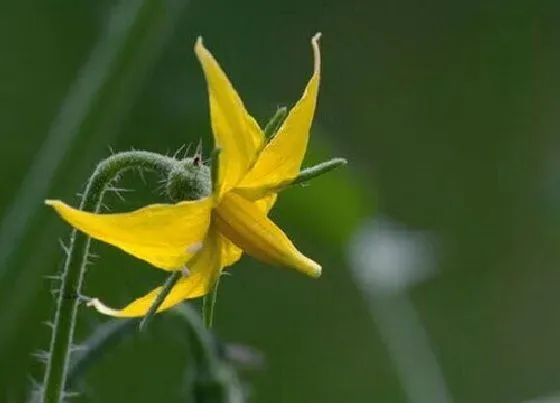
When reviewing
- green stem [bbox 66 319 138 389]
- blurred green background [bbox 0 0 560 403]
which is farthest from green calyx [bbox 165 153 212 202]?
blurred green background [bbox 0 0 560 403]

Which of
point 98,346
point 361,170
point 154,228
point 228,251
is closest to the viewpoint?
point 154,228

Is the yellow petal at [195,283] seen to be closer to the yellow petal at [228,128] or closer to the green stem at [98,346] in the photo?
the yellow petal at [228,128]

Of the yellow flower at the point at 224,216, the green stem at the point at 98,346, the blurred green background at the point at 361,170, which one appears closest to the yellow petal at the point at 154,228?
the yellow flower at the point at 224,216

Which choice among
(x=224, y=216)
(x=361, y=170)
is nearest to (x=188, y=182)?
(x=224, y=216)

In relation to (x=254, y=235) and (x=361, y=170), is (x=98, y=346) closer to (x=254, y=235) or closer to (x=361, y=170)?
(x=254, y=235)

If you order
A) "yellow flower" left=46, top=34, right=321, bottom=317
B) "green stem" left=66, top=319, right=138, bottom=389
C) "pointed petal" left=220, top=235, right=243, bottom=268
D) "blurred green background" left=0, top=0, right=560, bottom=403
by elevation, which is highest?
"yellow flower" left=46, top=34, right=321, bottom=317

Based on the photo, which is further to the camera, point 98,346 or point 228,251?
point 98,346

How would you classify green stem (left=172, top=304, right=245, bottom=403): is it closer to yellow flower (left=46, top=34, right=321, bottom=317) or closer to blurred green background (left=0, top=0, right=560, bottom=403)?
yellow flower (left=46, top=34, right=321, bottom=317)
